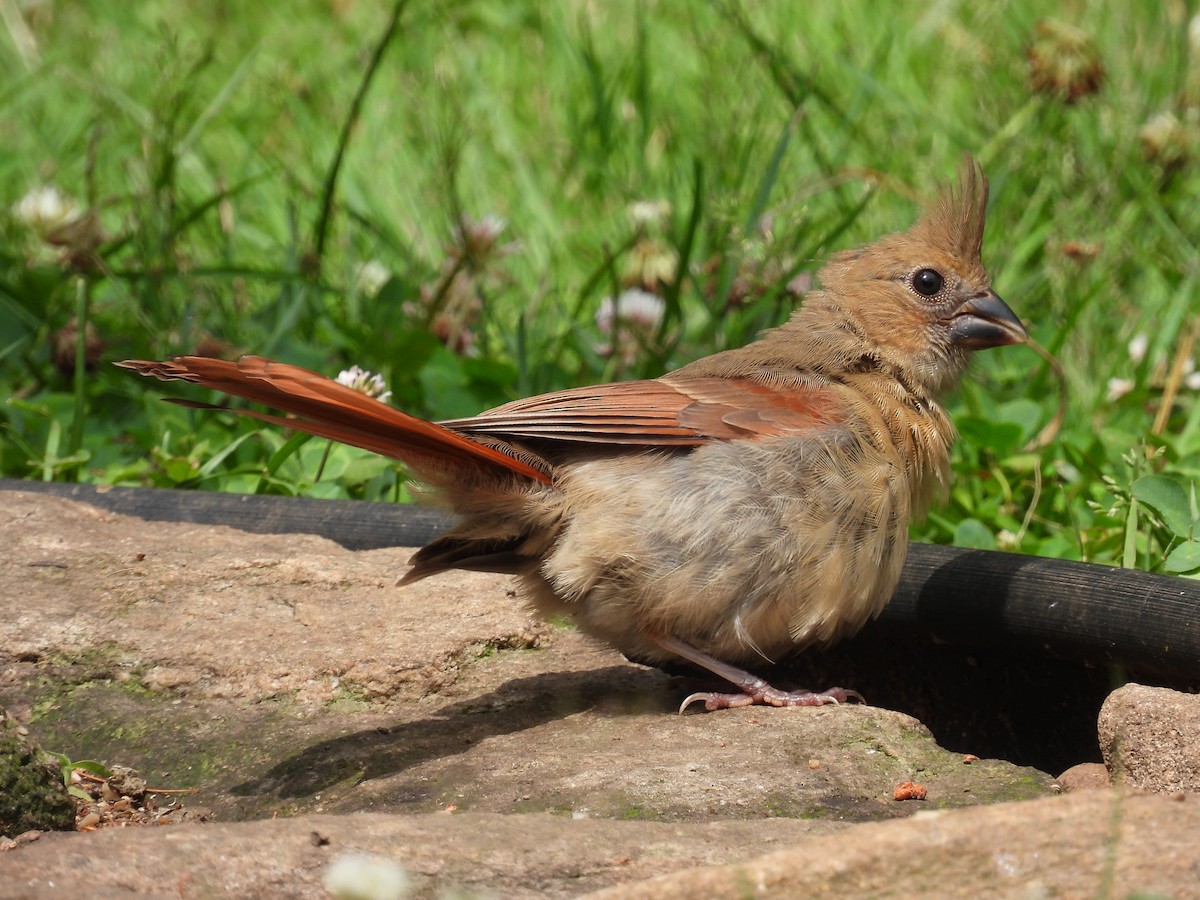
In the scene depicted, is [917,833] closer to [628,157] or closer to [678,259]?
[678,259]

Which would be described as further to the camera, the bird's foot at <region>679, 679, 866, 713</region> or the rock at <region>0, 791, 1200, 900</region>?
the bird's foot at <region>679, 679, 866, 713</region>

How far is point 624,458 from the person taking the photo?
3.26m

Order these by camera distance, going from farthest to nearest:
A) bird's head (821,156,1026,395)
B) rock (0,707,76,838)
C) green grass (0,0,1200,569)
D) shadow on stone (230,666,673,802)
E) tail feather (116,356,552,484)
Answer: green grass (0,0,1200,569) → bird's head (821,156,1026,395) → shadow on stone (230,666,673,802) → tail feather (116,356,552,484) → rock (0,707,76,838)

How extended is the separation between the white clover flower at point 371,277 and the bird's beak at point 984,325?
2.62 m

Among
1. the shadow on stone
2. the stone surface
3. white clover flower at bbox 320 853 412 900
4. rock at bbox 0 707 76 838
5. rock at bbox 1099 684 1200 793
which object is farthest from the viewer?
the shadow on stone

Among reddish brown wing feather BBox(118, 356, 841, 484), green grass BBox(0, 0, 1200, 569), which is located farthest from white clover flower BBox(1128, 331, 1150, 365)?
reddish brown wing feather BBox(118, 356, 841, 484)

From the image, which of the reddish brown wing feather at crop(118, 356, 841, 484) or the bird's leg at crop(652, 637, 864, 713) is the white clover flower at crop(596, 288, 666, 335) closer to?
the reddish brown wing feather at crop(118, 356, 841, 484)

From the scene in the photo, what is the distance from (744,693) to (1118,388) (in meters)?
2.47

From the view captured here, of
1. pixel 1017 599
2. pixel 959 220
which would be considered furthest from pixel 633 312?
pixel 1017 599

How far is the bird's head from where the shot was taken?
3.66 metres

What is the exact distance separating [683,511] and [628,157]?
390 centimetres

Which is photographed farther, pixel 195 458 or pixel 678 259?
pixel 678 259

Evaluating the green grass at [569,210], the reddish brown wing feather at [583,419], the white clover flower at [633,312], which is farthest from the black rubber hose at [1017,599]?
the white clover flower at [633,312]

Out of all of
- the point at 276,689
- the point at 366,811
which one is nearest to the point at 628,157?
the point at 276,689
